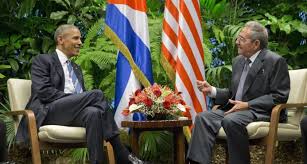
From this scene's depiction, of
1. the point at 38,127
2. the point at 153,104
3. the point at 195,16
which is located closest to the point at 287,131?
the point at 153,104

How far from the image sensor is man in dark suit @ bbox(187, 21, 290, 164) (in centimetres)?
421

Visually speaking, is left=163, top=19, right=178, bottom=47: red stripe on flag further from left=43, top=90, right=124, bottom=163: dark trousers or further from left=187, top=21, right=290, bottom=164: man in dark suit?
left=43, top=90, right=124, bottom=163: dark trousers

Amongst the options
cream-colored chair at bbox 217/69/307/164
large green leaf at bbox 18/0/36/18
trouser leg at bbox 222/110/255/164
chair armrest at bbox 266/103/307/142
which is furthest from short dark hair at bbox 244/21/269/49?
large green leaf at bbox 18/0/36/18

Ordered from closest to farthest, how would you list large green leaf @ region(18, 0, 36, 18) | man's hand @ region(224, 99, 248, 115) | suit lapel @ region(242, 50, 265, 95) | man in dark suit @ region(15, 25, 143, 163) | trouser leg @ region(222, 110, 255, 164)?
trouser leg @ region(222, 110, 255, 164) < man in dark suit @ region(15, 25, 143, 163) < man's hand @ region(224, 99, 248, 115) < suit lapel @ region(242, 50, 265, 95) < large green leaf @ region(18, 0, 36, 18)

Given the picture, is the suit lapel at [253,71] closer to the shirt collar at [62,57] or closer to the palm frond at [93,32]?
the shirt collar at [62,57]

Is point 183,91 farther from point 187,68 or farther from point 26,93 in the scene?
point 26,93

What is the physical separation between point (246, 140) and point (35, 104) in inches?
66.9

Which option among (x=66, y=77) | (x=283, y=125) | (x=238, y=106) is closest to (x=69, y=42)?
(x=66, y=77)

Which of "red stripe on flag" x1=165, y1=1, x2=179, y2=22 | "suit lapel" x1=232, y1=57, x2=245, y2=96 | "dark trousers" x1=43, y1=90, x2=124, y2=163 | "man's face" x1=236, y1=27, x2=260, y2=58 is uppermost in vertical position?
"red stripe on flag" x1=165, y1=1, x2=179, y2=22

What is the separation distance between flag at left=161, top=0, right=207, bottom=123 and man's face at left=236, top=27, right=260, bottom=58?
2.47ft

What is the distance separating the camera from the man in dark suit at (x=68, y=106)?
14.2 feet

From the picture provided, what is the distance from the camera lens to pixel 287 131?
446 cm

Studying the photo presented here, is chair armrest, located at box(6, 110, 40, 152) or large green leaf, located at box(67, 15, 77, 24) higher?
large green leaf, located at box(67, 15, 77, 24)

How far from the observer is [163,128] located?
177 inches
